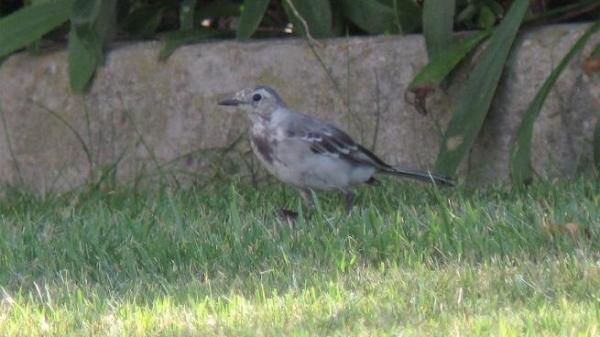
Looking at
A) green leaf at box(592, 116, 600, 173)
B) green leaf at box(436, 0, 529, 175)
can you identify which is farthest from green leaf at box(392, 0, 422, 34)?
green leaf at box(592, 116, 600, 173)

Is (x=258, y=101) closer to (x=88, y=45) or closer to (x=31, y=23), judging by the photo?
(x=88, y=45)

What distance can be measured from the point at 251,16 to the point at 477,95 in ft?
4.74

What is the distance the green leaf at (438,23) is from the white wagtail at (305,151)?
26.8 inches

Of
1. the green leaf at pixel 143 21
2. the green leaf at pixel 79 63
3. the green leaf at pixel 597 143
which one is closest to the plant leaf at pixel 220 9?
the green leaf at pixel 143 21

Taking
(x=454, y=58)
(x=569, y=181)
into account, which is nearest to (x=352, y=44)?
(x=454, y=58)

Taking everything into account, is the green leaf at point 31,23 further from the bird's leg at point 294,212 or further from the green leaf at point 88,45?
the bird's leg at point 294,212

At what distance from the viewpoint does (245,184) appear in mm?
7836

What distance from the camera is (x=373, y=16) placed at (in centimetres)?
792

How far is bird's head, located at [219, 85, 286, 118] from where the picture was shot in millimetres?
7113

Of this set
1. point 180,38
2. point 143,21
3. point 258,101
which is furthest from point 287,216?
point 143,21

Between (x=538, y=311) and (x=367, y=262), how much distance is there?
1.09 m

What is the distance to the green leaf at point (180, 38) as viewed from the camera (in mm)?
7996

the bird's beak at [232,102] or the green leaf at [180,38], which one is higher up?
the green leaf at [180,38]

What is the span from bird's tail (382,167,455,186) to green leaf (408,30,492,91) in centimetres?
42
